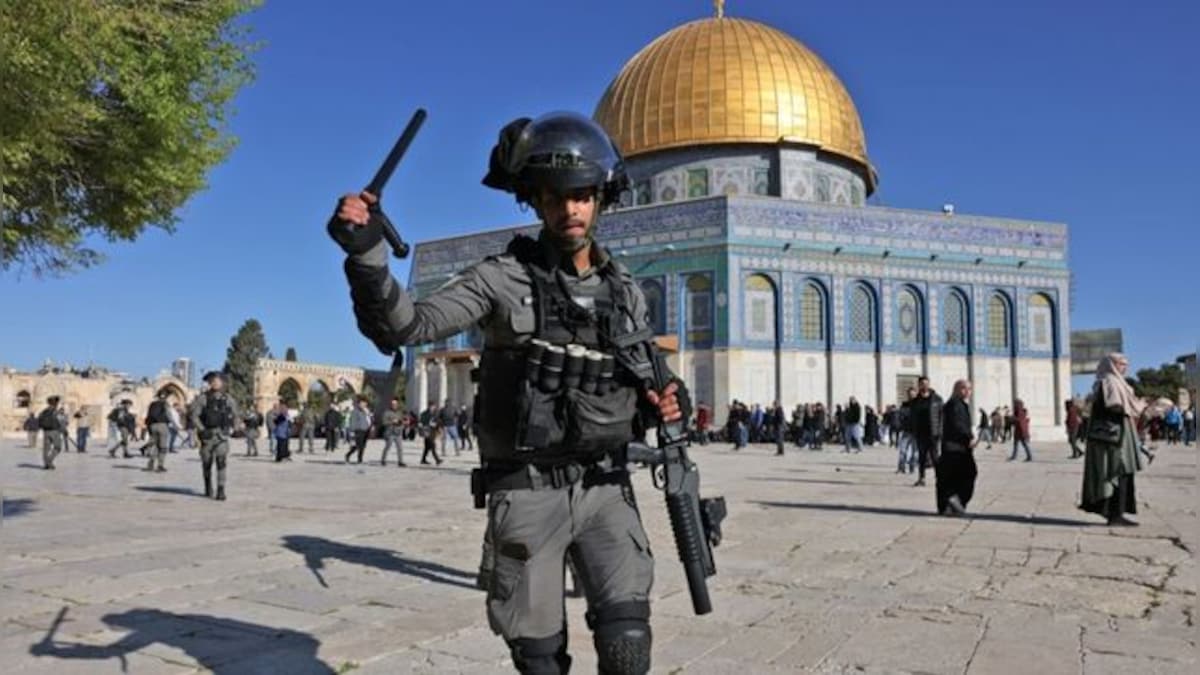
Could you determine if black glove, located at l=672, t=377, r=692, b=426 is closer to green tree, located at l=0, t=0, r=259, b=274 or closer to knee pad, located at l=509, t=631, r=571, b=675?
knee pad, located at l=509, t=631, r=571, b=675

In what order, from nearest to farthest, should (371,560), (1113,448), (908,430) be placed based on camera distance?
(371,560), (1113,448), (908,430)

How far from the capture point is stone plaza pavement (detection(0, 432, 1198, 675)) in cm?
392

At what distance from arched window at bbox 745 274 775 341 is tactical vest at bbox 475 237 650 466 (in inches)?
1217

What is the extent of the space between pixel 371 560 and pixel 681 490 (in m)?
4.25

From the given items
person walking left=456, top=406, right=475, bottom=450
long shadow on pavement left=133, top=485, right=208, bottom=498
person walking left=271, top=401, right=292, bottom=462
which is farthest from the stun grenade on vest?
person walking left=456, top=406, right=475, bottom=450

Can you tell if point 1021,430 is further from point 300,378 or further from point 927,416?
point 300,378

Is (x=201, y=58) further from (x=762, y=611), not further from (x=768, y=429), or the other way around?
(x=768, y=429)

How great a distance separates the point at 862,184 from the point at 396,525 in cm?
3520

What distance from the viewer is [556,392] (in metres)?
2.44

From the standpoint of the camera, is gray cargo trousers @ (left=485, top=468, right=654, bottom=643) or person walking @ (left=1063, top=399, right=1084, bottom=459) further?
person walking @ (left=1063, top=399, right=1084, bottom=459)

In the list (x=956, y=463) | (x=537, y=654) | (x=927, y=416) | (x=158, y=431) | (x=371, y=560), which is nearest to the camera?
(x=537, y=654)

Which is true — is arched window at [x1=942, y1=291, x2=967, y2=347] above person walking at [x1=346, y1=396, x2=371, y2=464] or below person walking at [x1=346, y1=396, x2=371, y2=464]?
above

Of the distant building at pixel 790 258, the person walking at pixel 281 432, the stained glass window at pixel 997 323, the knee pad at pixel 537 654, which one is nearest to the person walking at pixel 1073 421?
the distant building at pixel 790 258

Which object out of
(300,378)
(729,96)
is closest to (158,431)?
(729,96)
